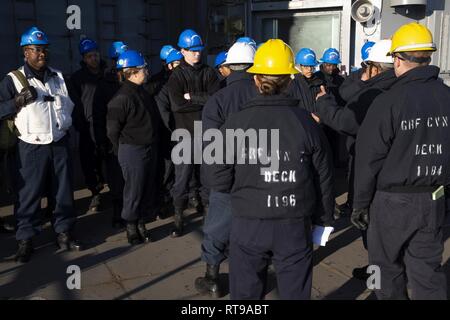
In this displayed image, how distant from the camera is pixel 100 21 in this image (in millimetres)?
9211

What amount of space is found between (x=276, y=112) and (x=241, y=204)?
0.56 m

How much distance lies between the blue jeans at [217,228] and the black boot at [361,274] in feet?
4.18

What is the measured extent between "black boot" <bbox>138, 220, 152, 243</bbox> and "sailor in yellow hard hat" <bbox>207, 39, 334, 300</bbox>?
98.0 inches

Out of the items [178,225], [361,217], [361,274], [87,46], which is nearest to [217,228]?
[361,217]

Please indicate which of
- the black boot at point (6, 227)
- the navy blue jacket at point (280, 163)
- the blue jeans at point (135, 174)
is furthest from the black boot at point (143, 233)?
the navy blue jacket at point (280, 163)

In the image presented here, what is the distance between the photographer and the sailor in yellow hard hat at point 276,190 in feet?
8.63

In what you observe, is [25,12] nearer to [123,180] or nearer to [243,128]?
[123,180]

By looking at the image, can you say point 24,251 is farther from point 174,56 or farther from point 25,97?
point 174,56

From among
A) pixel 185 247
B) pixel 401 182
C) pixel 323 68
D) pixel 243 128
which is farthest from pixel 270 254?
pixel 323 68

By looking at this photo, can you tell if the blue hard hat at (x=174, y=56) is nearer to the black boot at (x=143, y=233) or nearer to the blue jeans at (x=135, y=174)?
the blue jeans at (x=135, y=174)

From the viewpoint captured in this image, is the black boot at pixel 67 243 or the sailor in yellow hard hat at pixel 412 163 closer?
the sailor in yellow hard hat at pixel 412 163

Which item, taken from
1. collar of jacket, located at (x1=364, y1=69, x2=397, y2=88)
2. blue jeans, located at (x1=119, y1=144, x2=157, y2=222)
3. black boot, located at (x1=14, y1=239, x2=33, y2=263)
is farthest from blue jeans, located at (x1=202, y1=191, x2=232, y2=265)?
black boot, located at (x1=14, y1=239, x2=33, y2=263)

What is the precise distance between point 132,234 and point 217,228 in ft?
5.31

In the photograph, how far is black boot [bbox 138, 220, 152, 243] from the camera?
5.18 meters
